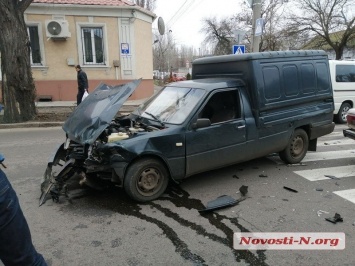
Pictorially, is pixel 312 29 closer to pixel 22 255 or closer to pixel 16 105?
pixel 16 105

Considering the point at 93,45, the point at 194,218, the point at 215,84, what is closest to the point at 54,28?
the point at 93,45

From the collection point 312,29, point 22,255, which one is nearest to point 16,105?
point 22,255

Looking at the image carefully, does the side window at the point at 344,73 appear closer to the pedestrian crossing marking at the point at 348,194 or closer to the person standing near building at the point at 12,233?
the pedestrian crossing marking at the point at 348,194

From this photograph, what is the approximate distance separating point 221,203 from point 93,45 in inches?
506

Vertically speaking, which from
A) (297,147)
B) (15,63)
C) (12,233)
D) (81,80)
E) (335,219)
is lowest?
(335,219)

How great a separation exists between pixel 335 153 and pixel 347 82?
4.25m

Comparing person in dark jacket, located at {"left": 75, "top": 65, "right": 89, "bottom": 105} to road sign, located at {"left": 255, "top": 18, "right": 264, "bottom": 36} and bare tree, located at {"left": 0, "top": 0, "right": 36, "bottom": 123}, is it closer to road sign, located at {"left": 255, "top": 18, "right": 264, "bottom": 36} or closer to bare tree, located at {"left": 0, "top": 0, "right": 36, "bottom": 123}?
bare tree, located at {"left": 0, "top": 0, "right": 36, "bottom": 123}

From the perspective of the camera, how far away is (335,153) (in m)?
6.28

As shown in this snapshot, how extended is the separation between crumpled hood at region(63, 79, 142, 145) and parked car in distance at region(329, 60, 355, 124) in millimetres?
7559

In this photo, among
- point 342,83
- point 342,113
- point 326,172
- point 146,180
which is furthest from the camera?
point 342,113

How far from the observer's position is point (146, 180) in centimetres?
399

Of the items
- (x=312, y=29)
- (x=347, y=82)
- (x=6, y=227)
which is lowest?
(x=6, y=227)

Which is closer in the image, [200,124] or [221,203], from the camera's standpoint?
[221,203]

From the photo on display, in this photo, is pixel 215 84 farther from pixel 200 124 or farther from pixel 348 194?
pixel 348 194
